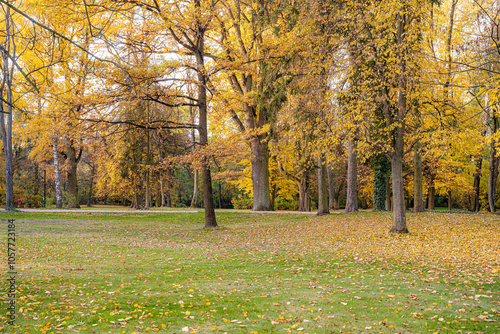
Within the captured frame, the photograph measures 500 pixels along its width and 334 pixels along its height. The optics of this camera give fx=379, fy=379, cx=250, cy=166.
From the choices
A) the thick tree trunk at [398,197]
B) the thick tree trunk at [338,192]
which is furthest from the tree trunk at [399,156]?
the thick tree trunk at [338,192]

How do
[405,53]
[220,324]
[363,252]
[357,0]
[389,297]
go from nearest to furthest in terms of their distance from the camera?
[220,324] < [389,297] < [363,252] < [405,53] < [357,0]

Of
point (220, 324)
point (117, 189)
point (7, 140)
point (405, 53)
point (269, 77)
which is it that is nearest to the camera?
point (220, 324)

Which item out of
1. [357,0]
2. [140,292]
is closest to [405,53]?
[357,0]

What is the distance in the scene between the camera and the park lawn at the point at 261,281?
4797 mm

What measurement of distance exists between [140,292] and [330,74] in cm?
1158

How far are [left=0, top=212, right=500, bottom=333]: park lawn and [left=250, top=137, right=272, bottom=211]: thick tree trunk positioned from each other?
8655 mm

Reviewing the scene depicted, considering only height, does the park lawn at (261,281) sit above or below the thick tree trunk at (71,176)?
below

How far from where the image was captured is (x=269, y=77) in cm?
2042

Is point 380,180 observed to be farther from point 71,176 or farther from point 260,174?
point 71,176

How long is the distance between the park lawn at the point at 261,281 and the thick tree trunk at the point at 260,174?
28.4 ft

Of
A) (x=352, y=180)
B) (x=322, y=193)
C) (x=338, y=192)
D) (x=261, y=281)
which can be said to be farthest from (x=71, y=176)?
(x=338, y=192)

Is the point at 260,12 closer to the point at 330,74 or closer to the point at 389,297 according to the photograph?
the point at 330,74

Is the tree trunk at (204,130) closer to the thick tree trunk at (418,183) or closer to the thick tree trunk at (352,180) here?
the thick tree trunk at (352,180)

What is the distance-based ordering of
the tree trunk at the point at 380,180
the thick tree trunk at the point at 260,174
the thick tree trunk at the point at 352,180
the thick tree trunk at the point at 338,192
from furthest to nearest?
1. the thick tree trunk at the point at 338,192
2. the thick tree trunk at the point at 260,174
3. the tree trunk at the point at 380,180
4. the thick tree trunk at the point at 352,180
